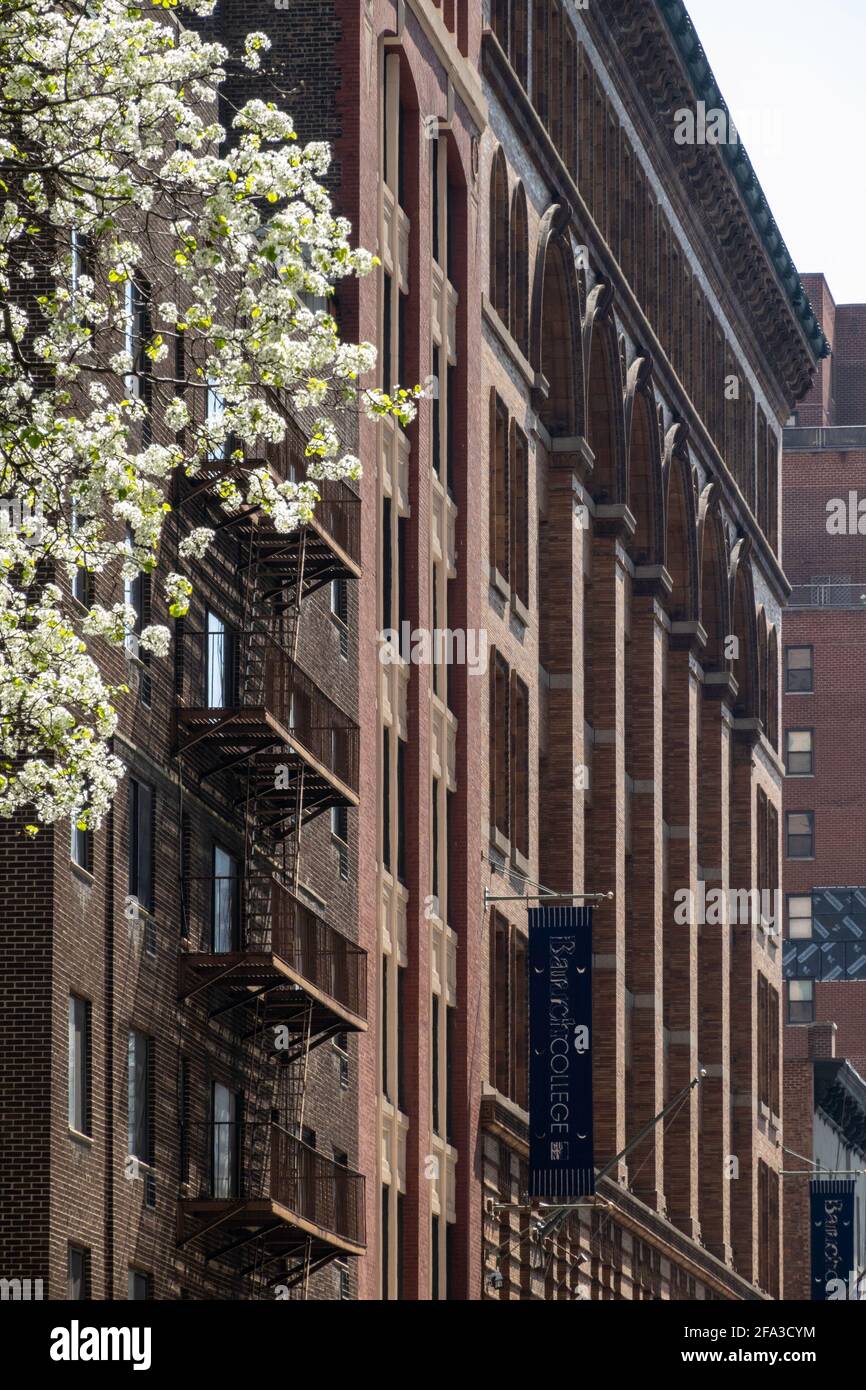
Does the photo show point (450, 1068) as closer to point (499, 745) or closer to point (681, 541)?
point (499, 745)

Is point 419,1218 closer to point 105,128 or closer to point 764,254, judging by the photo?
point 105,128

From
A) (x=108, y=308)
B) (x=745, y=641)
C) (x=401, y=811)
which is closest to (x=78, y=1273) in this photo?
(x=108, y=308)

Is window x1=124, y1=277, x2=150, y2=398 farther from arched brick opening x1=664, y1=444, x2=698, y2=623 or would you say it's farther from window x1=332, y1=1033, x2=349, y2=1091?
arched brick opening x1=664, y1=444, x2=698, y2=623

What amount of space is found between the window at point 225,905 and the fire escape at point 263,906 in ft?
0.12

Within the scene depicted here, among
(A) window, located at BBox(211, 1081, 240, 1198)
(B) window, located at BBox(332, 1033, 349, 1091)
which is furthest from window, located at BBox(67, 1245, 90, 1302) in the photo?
(B) window, located at BBox(332, 1033, 349, 1091)

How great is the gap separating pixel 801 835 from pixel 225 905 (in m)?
84.8

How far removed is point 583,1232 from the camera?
205 ft

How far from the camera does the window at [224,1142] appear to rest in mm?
41125

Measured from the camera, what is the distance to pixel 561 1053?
55.1m

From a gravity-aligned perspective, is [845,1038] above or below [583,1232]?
above

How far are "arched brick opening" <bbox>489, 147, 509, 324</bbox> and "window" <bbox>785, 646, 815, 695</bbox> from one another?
66.5 metres
